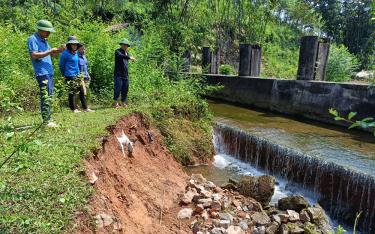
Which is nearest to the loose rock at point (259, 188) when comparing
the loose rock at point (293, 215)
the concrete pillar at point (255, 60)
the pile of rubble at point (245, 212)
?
the pile of rubble at point (245, 212)

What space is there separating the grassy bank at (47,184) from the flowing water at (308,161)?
4152 mm

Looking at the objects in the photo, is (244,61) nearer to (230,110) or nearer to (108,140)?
(230,110)

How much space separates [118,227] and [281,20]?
4269cm

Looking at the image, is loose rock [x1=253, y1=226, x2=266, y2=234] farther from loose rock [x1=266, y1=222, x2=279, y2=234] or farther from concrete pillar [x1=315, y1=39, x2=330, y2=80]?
concrete pillar [x1=315, y1=39, x2=330, y2=80]

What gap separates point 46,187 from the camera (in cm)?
407

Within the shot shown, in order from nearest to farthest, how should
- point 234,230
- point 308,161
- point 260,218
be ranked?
point 234,230 < point 260,218 < point 308,161

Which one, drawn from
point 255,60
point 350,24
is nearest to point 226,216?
point 255,60

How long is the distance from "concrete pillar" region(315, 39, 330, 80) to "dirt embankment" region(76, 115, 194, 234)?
7.83m

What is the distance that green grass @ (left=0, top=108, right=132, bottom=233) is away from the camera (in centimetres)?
326

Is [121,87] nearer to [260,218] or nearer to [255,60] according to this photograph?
[260,218]

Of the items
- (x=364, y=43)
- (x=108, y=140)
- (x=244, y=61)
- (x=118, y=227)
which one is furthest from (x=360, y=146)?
A: (x=364, y=43)

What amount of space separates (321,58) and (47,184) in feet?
39.3

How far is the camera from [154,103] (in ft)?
30.5

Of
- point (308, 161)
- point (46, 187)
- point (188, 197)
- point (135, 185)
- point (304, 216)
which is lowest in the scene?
point (304, 216)
